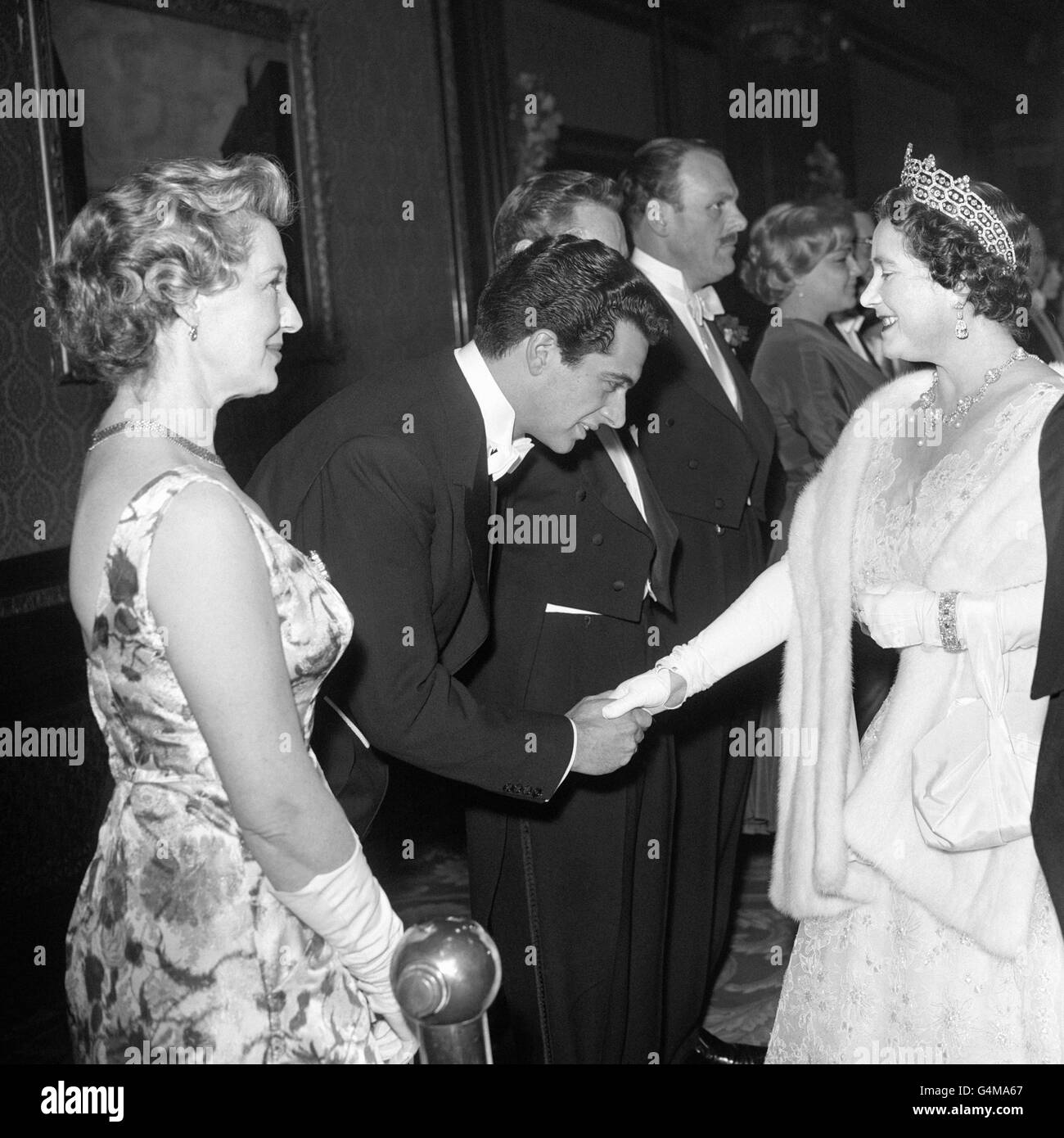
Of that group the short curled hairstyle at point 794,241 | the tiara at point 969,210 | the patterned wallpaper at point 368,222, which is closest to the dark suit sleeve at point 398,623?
the tiara at point 969,210

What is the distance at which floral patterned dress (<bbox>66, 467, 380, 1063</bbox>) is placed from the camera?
4.82 ft

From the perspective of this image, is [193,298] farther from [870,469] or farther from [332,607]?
[870,469]

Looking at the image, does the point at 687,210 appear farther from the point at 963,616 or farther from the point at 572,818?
the point at 963,616

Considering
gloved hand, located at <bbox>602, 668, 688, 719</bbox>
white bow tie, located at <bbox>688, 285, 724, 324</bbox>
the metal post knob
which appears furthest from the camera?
white bow tie, located at <bbox>688, 285, 724, 324</bbox>

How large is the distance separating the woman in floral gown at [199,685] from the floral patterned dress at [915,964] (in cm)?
75

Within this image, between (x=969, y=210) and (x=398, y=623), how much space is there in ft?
3.36

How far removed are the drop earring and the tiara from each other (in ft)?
0.28

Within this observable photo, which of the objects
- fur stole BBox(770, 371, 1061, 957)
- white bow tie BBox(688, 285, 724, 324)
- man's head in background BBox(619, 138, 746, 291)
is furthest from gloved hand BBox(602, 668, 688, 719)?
man's head in background BBox(619, 138, 746, 291)

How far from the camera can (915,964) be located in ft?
6.41

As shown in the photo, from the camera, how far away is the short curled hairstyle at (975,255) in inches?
76.5

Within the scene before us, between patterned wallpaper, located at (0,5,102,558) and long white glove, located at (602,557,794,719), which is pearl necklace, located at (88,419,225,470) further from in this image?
patterned wallpaper, located at (0,5,102,558)

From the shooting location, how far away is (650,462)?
3.20 m

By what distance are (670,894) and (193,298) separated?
1.85 meters

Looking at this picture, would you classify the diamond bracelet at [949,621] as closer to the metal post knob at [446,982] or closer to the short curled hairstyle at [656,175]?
the metal post knob at [446,982]
